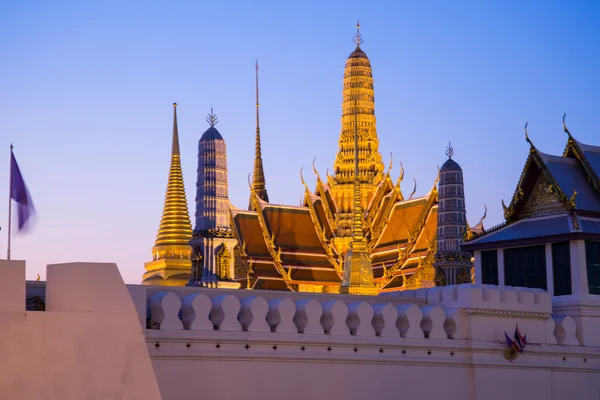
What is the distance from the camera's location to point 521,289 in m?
19.6

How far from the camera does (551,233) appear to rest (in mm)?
22016

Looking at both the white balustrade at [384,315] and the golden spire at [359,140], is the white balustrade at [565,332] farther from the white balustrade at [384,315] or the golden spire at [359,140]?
the golden spire at [359,140]

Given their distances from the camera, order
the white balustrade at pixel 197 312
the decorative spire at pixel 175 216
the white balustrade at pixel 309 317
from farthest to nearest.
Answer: the decorative spire at pixel 175 216
the white balustrade at pixel 309 317
the white balustrade at pixel 197 312

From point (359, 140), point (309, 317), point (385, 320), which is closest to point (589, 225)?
point (385, 320)

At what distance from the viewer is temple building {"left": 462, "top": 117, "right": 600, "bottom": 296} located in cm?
2158

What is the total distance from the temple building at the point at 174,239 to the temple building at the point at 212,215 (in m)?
1.29

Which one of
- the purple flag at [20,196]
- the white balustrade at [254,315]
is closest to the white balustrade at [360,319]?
the white balustrade at [254,315]

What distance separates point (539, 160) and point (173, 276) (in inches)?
753

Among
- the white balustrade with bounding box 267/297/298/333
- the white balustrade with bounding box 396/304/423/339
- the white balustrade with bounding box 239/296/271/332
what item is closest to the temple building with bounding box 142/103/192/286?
the white balustrade with bounding box 396/304/423/339

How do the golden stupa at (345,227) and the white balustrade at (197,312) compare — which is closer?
the white balustrade at (197,312)

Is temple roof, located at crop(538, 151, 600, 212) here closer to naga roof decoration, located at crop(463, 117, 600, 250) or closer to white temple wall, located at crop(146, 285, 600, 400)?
naga roof decoration, located at crop(463, 117, 600, 250)

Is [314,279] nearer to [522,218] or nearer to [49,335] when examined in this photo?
[522,218]

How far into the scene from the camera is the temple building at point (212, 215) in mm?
38812

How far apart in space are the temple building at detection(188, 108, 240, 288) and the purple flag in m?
20.9
